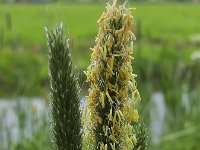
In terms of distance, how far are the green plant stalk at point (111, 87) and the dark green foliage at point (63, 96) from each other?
2.1 inches

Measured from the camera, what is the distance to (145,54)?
3175cm

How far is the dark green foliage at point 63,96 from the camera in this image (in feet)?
6.72

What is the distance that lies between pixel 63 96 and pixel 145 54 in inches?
1173

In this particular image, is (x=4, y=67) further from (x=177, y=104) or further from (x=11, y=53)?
(x=177, y=104)

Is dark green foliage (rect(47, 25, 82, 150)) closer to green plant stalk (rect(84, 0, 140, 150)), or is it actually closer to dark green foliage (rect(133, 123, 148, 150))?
green plant stalk (rect(84, 0, 140, 150))

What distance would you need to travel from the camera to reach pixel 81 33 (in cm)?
3975

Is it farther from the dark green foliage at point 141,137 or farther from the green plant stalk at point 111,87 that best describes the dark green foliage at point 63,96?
the dark green foliage at point 141,137

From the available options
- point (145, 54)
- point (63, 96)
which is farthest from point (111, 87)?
point (145, 54)

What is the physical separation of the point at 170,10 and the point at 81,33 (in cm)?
1578

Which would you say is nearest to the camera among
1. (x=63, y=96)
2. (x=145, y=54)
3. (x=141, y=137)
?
(x=63, y=96)

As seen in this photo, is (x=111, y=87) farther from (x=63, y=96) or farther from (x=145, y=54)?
(x=145, y=54)

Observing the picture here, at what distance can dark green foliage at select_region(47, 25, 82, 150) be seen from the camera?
80.7 inches

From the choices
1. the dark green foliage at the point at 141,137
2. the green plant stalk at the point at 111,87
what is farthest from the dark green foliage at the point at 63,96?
the dark green foliage at the point at 141,137

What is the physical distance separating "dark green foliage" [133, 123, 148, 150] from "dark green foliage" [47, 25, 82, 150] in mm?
244
